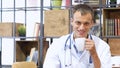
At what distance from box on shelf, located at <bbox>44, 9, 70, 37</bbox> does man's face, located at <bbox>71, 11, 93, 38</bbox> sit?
5.80 ft

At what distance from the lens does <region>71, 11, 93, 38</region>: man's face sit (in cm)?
161

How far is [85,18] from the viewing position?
163cm

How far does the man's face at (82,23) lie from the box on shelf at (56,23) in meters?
1.77

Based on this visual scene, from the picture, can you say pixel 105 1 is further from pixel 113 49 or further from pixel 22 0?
pixel 22 0

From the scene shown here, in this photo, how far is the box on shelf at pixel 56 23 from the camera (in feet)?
11.2

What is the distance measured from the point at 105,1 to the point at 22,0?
1.67 metres

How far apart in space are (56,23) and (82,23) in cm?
185

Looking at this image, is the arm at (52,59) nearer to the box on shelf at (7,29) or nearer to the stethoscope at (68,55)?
the stethoscope at (68,55)

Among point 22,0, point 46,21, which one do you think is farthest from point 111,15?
point 22,0

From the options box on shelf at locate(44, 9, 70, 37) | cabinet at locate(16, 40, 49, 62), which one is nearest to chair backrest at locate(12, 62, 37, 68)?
box on shelf at locate(44, 9, 70, 37)

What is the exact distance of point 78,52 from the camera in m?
1.72

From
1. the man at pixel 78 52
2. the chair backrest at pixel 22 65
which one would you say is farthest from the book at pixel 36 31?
the man at pixel 78 52

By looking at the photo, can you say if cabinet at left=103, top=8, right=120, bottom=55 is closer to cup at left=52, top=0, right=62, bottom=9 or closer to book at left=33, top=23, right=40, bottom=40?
cup at left=52, top=0, right=62, bottom=9

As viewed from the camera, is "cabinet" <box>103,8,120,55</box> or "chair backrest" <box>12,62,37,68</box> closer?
"chair backrest" <box>12,62,37,68</box>
